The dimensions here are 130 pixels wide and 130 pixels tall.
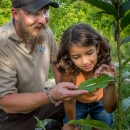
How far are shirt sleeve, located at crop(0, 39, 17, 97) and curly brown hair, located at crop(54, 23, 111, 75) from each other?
0.38m

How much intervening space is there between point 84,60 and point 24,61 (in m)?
0.63

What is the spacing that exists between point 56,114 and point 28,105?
91cm

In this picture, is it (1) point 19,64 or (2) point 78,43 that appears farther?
(1) point 19,64

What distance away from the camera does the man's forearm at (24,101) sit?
1.87m

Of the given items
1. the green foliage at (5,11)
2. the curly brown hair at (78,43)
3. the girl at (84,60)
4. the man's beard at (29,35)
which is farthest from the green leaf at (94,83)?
the green foliage at (5,11)

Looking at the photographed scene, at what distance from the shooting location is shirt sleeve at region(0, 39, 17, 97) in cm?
208

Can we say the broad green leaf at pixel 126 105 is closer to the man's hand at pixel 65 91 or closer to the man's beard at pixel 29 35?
the man's hand at pixel 65 91

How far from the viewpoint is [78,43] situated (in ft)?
6.26

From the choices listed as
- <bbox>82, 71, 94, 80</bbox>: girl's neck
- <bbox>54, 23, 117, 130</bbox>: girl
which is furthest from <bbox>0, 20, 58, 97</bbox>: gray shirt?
<bbox>82, 71, 94, 80</bbox>: girl's neck

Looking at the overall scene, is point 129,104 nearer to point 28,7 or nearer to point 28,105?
point 28,105

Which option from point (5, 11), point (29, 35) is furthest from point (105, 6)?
point (5, 11)

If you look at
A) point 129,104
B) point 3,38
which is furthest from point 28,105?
point 129,104

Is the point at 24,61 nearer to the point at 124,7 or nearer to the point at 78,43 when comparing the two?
the point at 78,43

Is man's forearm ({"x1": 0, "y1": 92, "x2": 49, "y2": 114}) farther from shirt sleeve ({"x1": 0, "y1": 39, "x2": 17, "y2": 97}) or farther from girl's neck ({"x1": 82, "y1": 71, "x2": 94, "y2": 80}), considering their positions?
girl's neck ({"x1": 82, "y1": 71, "x2": 94, "y2": 80})
